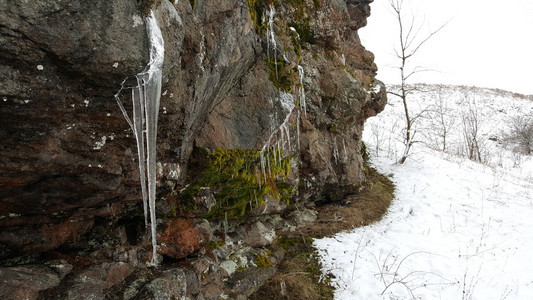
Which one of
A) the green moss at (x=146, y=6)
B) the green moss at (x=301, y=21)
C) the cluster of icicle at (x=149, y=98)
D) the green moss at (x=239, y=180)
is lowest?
the green moss at (x=239, y=180)

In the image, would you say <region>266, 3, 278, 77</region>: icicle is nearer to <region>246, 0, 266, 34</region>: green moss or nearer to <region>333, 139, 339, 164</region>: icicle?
<region>246, 0, 266, 34</region>: green moss

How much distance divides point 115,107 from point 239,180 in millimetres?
2525

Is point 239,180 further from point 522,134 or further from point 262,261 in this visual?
point 522,134

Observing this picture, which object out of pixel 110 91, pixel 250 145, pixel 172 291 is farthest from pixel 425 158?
pixel 110 91

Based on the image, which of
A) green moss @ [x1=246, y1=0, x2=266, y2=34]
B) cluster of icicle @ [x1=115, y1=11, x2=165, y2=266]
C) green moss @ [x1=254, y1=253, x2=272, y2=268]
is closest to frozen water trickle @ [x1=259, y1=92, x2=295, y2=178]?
green moss @ [x1=246, y1=0, x2=266, y2=34]

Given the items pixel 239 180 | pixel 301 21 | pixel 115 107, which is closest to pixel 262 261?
pixel 239 180

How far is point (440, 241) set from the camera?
21.7 feet

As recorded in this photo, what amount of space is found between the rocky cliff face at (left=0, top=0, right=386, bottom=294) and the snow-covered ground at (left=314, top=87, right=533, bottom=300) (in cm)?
208

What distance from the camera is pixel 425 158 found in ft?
37.9

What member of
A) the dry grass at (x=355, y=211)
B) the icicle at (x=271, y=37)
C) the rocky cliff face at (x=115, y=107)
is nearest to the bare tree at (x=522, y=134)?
the dry grass at (x=355, y=211)

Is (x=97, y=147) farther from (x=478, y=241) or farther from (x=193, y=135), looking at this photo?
(x=478, y=241)

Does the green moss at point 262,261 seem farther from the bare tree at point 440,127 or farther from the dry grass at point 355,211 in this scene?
the bare tree at point 440,127

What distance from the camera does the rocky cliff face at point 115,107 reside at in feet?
7.42

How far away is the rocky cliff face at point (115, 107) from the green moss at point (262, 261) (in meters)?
0.62
